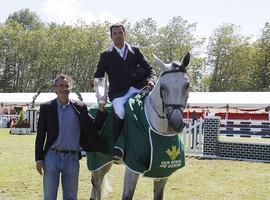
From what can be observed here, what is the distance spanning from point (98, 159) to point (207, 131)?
9.18 metres

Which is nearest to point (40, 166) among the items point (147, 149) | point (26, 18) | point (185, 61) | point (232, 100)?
point (147, 149)

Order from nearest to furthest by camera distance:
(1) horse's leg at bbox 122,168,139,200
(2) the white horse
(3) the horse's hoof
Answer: (2) the white horse, (1) horse's leg at bbox 122,168,139,200, (3) the horse's hoof

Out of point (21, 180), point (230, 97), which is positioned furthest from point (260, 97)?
point (21, 180)

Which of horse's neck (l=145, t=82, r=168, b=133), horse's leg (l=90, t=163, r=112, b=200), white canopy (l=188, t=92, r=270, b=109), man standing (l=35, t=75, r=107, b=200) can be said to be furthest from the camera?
white canopy (l=188, t=92, r=270, b=109)

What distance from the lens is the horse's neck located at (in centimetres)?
551

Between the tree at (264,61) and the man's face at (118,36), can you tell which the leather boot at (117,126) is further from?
the tree at (264,61)

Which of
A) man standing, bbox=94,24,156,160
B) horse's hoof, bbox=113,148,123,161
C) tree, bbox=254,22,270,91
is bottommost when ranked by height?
horse's hoof, bbox=113,148,123,161

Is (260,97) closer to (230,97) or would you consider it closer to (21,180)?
(230,97)

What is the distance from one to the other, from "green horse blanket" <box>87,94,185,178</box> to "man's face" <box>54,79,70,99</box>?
994mm

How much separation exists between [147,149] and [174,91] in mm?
933

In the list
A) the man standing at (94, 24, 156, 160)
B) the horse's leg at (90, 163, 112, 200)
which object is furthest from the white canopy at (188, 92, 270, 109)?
the man standing at (94, 24, 156, 160)

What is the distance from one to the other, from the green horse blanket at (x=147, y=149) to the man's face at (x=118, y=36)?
3.44 feet

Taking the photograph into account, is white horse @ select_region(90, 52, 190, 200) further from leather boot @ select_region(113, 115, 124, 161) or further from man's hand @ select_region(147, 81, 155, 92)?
man's hand @ select_region(147, 81, 155, 92)

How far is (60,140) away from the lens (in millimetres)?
5215
